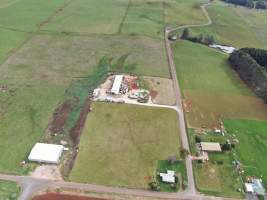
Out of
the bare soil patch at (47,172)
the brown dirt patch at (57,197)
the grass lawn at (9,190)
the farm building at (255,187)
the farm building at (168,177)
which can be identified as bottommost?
the farm building at (255,187)

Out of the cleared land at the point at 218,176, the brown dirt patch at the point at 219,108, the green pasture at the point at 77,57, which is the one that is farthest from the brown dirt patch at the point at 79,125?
the brown dirt patch at the point at 219,108

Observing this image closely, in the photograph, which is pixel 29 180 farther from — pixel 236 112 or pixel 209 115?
pixel 236 112

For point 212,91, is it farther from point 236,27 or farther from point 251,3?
point 251,3

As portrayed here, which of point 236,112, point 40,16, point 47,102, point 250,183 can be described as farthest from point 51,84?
point 40,16

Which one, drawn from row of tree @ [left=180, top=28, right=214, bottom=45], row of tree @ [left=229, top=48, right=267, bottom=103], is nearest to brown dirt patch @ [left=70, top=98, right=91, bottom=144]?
row of tree @ [left=229, top=48, right=267, bottom=103]

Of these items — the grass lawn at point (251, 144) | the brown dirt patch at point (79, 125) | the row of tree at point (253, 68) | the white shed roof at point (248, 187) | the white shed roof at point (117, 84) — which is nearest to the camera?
the white shed roof at point (248, 187)

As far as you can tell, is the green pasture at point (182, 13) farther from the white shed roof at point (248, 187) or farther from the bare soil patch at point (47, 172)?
the bare soil patch at point (47, 172)

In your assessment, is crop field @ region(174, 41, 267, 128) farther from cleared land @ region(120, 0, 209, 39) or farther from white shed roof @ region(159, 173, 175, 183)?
cleared land @ region(120, 0, 209, 39)
